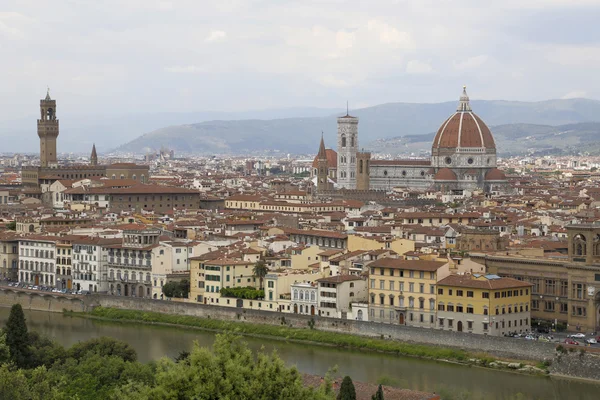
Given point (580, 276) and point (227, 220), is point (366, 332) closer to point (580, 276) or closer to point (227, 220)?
point (580, 276)

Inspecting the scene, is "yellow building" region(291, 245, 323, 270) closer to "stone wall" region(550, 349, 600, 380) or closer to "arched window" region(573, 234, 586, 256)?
"arched window" region(573, 234, 586, 256)

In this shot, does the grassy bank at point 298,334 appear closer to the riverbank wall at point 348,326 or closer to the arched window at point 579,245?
the riverbank wall at point 348,326

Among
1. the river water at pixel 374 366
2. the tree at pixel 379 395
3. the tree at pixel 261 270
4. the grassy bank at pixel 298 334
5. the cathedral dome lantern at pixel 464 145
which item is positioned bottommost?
the river water at pixel 374 366

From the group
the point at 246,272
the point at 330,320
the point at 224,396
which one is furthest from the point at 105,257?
the point at 224,396

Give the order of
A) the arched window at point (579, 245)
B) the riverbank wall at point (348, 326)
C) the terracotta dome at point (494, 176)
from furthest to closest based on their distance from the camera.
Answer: the terracotta dome at point (494, 176), the arched window at point (579, 245), the riverbank wall at point (348, 326)

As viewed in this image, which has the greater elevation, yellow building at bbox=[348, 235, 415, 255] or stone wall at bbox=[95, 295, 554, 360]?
yellow building at bbox=[348, 235, 415, 255]

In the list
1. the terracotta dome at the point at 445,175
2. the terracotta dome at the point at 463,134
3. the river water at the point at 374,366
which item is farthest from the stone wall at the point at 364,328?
the terracotta dome at the point at 463,134

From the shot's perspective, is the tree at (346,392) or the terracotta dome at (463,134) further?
the terracotta dome at (463,134)

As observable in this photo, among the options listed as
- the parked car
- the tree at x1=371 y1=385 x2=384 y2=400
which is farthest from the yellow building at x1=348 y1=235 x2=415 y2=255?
the tree at x1=371 y1=385 x2=384 y2=400
